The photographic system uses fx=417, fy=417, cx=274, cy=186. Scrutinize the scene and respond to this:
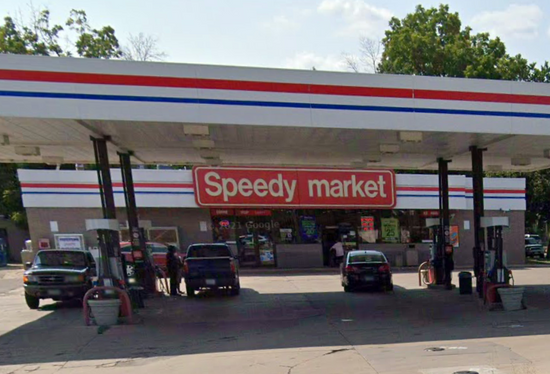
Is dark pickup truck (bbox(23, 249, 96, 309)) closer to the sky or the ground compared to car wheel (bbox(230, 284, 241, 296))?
closer to the sky

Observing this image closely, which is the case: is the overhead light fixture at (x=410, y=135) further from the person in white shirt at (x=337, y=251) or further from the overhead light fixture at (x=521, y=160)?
the person in white shirt at (x=337, y=251)

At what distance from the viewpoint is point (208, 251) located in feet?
46.2

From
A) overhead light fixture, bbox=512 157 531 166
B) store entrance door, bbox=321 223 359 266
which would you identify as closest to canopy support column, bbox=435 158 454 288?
overhead light fixture, bbox=512 157 531 166

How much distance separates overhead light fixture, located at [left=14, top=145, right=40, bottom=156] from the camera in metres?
11.9

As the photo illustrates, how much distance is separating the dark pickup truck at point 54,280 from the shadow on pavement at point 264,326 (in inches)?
20.3

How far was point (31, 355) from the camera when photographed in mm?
7441

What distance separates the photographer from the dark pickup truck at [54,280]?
37.8 feet

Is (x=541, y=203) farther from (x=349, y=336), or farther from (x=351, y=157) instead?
(x=349, y=336)

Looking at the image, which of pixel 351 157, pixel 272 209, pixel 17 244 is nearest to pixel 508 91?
pixel 351 157

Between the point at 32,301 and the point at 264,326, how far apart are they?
23.1 ft

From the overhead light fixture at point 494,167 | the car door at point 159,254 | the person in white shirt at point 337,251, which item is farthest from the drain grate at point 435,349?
the car door at point 159,254

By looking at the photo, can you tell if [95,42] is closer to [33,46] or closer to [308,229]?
[33,46]

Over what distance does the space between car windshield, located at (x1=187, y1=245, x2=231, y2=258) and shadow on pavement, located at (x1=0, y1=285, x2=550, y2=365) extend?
1.48 m

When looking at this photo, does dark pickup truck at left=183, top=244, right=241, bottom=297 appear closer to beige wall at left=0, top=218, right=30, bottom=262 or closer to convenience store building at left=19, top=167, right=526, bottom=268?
convenience store building at left=19, top=167, right=526, bottom=268
